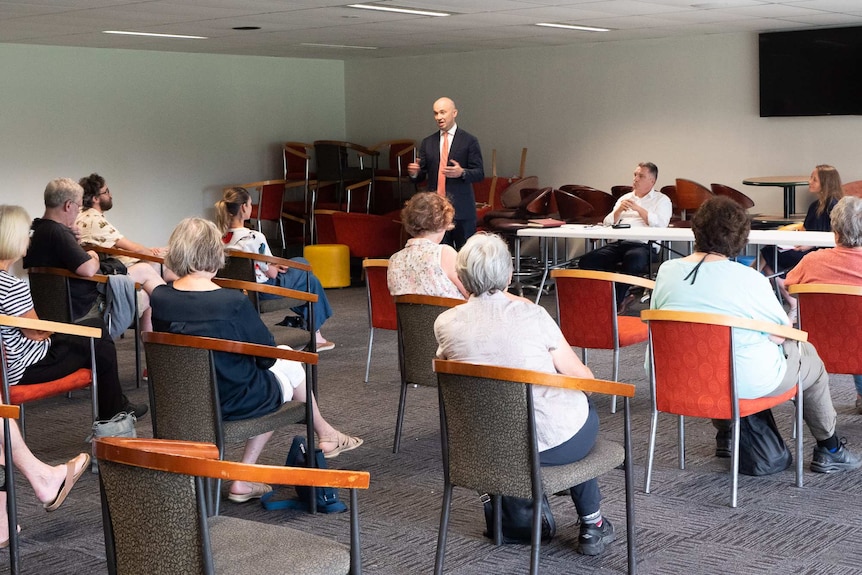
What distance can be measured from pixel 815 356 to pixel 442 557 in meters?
2.03

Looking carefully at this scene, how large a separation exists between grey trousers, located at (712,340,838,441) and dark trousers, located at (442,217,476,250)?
3996 millimetres

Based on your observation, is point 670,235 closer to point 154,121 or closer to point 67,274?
point 67,274

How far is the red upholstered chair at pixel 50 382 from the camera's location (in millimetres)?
4141

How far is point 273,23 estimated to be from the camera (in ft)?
30.8

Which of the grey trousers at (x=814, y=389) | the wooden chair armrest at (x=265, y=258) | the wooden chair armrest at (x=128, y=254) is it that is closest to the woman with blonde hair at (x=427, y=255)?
the wooden chair armrest at (x=265, y=258)

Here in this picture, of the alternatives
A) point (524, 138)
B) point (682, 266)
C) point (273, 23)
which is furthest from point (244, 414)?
point (524, 138)

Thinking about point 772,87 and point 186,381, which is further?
point 772,87

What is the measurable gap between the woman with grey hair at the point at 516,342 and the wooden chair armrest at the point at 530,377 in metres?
0.18

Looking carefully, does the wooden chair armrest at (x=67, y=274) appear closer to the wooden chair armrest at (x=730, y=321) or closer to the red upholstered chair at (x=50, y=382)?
the red upholstered chair at (x=50, y=382)

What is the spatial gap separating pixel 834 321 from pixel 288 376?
2.49m

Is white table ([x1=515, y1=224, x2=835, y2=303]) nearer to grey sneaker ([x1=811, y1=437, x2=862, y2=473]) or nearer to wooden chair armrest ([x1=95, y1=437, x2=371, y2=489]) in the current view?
grey sneaker ([x1=811, y1=437, x2=862, y2=473])

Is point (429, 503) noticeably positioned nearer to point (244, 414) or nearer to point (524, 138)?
point (244, 414)

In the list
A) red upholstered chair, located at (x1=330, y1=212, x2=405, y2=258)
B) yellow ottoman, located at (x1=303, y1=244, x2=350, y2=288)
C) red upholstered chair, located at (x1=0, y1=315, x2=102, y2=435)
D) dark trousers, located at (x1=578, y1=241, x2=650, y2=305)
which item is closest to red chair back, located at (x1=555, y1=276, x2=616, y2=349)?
red upholstered chair, located at (x1=0, y1=315, x2=102, y2=435)

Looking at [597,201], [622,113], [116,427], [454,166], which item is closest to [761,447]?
[116,427]
